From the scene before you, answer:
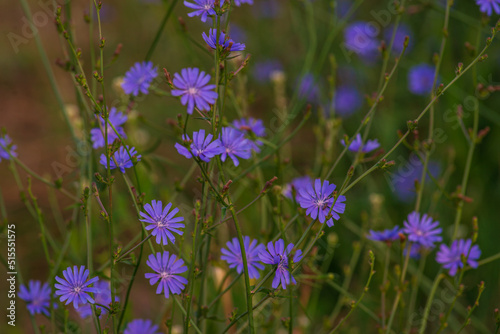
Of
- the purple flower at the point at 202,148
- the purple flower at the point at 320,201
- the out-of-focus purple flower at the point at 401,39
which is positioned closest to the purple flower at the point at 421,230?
the purple flower at the point at 320,201

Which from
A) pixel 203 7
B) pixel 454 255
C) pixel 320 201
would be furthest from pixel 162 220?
pixel 454 255

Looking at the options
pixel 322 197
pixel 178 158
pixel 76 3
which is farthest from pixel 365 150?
pixel 76 3

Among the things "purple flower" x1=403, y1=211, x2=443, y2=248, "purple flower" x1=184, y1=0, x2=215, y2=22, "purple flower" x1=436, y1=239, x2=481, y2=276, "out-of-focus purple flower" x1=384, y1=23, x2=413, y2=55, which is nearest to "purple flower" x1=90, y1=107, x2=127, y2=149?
"purple flower" x1=184, y1=0, x2=215, y2=22

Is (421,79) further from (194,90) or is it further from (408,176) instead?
(194,90)

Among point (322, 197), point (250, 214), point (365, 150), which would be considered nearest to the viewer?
point (322, 197)

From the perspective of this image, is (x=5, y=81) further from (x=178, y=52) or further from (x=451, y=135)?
(x=451, y=135)

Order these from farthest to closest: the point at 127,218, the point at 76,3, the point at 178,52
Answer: the point at 76,3, the point at 178,52, the point at 127,218

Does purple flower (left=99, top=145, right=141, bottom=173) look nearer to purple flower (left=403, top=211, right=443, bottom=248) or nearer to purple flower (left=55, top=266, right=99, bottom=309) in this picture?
purple flower (left=55, top=266, right=99, bottom=309)
